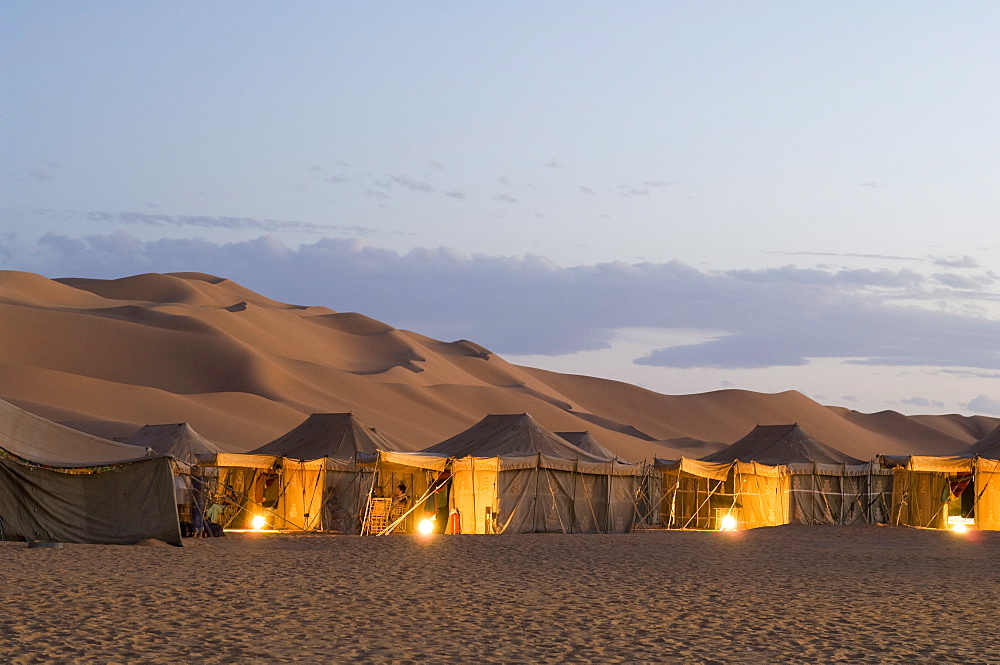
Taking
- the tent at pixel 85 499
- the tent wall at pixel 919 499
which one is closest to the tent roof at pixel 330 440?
the tent at pixel 85 499

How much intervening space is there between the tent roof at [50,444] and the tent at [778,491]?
18981mm

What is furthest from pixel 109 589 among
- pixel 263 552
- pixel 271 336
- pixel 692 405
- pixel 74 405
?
pixel 692 405

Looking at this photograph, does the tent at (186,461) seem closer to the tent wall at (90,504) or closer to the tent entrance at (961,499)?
the tent wall at (90,504)

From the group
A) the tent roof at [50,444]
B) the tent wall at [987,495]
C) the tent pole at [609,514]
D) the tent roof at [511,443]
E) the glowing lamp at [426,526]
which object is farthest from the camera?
the tent wall at [987,495]

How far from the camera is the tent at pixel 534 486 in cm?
3183

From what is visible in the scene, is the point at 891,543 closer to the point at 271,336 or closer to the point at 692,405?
the point at 271,336

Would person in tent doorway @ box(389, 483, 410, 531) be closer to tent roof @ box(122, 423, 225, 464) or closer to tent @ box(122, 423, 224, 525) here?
tent @ box(122, 423, 224, 525)

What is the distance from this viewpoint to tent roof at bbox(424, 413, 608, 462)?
33.7m

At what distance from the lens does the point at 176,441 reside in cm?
4012

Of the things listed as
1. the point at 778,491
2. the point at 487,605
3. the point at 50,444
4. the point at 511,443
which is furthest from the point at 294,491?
the point at 487,605

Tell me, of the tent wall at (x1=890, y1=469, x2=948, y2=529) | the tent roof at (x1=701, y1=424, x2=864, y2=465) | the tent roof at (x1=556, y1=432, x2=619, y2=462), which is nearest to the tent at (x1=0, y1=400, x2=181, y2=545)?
the tent roof at (x1=556, y1=432, x2=619, y2=462)

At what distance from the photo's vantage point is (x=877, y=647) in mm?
11727

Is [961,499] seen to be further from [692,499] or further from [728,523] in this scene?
[692,499]

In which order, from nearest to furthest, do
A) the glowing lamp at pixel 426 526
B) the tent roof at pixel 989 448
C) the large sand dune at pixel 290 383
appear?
1. the glowing lamp at pixel 426 526
2. the tent roof at pixel 989 448
3. the large sand dune at pixel 290 383
